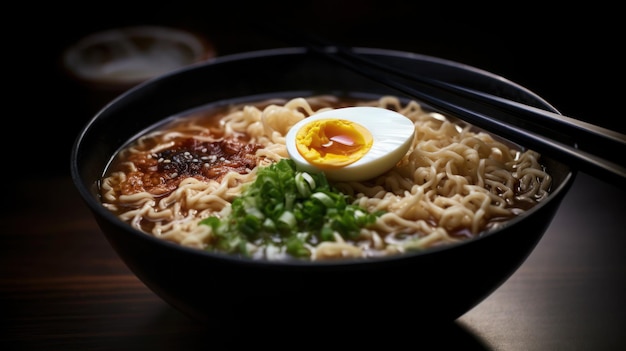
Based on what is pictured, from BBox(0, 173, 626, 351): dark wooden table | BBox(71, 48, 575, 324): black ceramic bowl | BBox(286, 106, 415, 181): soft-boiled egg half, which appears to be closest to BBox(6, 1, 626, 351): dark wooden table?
BBox(0, 173, 626, 351): dark wooden table

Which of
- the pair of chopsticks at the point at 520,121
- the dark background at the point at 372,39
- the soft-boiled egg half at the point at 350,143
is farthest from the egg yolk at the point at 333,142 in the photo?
the dark background at the point at 372,39

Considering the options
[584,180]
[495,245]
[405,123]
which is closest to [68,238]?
[405,123]

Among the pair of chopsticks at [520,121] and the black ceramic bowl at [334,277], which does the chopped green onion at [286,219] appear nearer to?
the black ceramic bowl at [334,277]

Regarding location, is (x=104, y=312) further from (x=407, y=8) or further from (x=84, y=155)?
(x=407, y=8)

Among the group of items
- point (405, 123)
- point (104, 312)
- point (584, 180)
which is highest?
point (405, 123)

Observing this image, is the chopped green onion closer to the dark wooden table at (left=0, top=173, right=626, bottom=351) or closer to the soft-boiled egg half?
the soft-boiled egg half
